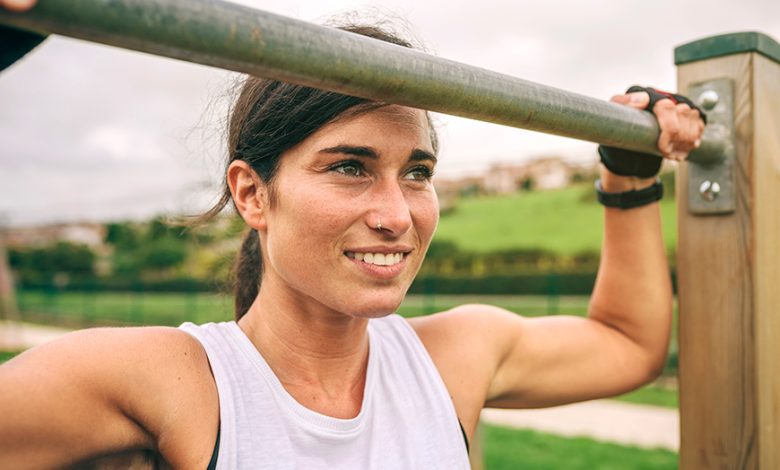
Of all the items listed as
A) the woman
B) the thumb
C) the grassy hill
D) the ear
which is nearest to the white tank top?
the woman

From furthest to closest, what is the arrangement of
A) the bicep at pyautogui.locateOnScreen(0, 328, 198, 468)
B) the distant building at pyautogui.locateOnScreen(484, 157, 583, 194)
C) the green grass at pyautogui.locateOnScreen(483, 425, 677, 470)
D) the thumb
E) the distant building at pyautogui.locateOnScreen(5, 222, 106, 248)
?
the distant building at pyautogui.locateOnScreen(5, 222, 106, 248)
the distant building at pyautogui.locateOnScreen(484, 157, 583, 194)
the green grass at pyautogui.locateOnScreen(483, 425, 677, 470)
the thumb
the bicep at pyautogui.locateOnScreen(0, 328, 198, 468)

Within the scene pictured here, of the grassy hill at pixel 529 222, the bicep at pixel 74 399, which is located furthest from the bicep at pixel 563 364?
the grassy hill at pixel 529 222

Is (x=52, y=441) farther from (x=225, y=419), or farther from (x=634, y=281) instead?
(x=634, y=281)

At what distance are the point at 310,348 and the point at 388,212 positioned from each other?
371 mm

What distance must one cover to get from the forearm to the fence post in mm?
133

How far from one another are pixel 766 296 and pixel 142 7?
1426 mm

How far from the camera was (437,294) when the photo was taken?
19.8 meters

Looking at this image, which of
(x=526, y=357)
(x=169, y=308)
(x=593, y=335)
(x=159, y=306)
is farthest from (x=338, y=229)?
(x=159, y=306)

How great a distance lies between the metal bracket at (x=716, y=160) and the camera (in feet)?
5.20

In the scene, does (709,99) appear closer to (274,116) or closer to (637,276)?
(637,276)

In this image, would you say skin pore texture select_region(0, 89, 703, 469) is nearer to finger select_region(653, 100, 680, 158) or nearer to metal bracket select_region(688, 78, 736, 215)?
finger select_region(653, 100, 680, 158)

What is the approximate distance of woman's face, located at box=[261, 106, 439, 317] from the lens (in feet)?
4.19

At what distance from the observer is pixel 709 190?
5.26ft


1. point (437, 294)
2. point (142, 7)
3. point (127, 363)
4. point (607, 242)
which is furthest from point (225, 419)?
point (437, 294)
